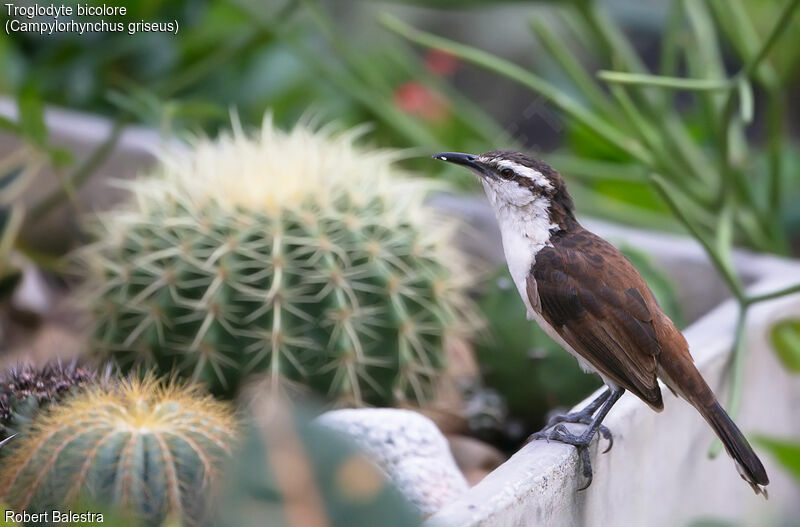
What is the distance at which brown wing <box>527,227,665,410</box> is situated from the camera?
1315 mm

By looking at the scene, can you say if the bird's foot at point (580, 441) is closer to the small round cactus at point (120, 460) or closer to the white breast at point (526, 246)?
the white breast at point (526, 246)

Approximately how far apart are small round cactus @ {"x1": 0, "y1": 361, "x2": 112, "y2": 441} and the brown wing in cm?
64

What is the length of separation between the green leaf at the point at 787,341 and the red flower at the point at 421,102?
1515mm

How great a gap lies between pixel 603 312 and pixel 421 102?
1983 mm

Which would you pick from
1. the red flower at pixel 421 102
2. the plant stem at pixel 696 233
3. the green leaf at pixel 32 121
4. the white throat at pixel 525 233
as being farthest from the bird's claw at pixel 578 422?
the red flower at pixel 421 102

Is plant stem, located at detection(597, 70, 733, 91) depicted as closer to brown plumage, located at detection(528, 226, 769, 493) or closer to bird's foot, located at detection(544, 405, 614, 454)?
brown plumage, located at detection(528, 226, 769, 493)

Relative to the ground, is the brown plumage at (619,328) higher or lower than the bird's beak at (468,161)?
lower

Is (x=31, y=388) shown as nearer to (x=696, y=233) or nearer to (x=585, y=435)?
(x=585, y=435)

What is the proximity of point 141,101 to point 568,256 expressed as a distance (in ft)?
4.25

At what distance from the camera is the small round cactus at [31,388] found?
50.5 inches

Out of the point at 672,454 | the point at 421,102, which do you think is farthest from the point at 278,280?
the point at 421,102

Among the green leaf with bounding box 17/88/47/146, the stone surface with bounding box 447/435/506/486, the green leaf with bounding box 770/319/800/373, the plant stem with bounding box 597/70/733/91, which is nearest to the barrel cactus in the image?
the stone surface with bounding box 447/435/506/486

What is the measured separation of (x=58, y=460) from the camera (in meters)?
1.15

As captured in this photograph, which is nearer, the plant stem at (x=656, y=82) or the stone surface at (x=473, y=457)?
the plant stem at (x=656, y=82)
